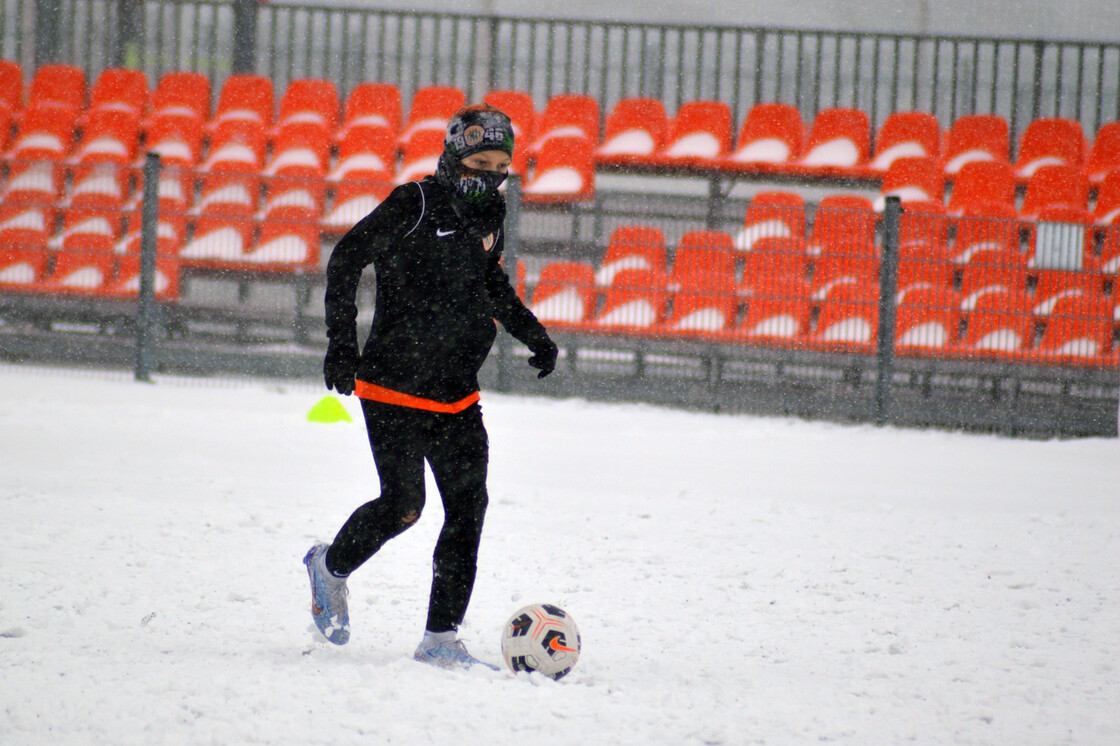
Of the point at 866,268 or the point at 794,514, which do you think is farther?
the point at 866,268

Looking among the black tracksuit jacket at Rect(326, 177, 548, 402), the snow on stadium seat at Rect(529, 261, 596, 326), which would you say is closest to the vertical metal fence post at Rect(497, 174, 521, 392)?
the snow on stadium seat at Rect(529, 261, 596, 326)

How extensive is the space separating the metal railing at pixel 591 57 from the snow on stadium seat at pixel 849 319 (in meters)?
4.57

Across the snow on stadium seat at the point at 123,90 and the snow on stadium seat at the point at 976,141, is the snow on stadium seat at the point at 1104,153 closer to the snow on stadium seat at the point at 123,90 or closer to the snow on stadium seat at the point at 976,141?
the snow on stadium seat at the point at 976,141

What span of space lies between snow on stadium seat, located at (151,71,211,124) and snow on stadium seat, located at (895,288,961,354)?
25.1 ft

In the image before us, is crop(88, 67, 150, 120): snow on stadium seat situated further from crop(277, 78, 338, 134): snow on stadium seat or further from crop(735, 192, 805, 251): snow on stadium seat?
crop(735, 192, 805, 251): snow on stadium seat

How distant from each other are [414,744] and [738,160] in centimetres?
909

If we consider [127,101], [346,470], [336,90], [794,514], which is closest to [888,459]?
[794,514]

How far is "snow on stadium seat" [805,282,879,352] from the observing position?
27.8 ft

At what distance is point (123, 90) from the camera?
11867 mm

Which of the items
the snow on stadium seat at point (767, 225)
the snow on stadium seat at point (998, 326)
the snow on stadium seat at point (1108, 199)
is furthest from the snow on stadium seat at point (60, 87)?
the snow on stadium seat at point (1108, 199)

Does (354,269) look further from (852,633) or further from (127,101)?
(127,101)

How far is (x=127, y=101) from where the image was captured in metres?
11.8

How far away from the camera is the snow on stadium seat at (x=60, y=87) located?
38.7 ft

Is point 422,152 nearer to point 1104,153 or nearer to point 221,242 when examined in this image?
point 221,242
